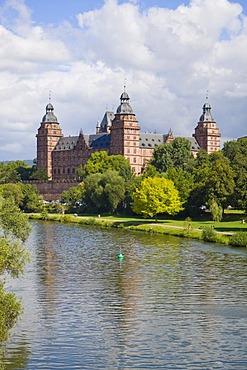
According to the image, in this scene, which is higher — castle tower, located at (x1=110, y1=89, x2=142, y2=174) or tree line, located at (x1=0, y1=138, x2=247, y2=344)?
castle tower, located at (x1=110, y1=89, x2=142, y2=174)

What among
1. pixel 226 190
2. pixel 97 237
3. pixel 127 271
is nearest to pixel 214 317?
pixel 127 271

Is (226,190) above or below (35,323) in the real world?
above

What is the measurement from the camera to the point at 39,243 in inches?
2272

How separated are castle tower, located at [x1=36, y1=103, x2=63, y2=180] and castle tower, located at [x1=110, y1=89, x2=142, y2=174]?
21697mm

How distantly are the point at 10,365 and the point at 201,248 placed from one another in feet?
103

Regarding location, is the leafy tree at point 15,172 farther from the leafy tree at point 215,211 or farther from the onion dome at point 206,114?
the leafy tree at point 215,211

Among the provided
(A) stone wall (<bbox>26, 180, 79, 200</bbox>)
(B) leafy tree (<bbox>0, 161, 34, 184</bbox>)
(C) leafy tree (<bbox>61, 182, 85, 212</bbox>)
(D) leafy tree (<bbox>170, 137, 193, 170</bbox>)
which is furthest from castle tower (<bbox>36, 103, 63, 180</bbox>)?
(C) leafy tree (<bbox>61, 182, 85, 212</bbox>)

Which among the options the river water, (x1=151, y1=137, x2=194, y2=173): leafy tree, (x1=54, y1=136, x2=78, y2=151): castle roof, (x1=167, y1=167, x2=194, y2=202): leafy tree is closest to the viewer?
the river water

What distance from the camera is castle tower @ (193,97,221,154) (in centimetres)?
16112

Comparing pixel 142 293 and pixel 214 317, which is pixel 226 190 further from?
pixel 214 317

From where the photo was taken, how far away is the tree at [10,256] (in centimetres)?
2209

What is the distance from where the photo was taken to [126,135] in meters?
146

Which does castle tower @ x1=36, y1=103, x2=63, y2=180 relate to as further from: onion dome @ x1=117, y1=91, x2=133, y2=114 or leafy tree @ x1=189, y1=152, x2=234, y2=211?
leafy tree @ x1=189, y1=152, x2=234, y2=211

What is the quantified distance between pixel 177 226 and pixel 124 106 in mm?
79904
